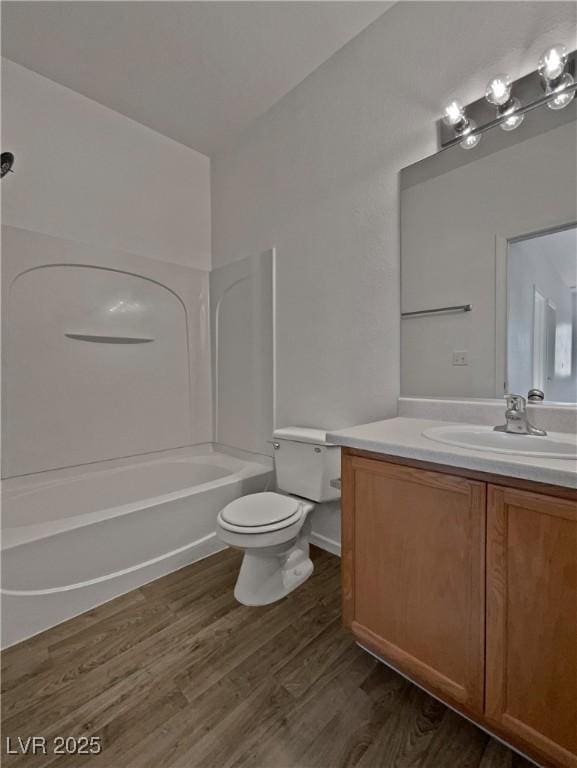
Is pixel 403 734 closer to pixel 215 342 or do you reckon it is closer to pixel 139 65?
pixel 215 342

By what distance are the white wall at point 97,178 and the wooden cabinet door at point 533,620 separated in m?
2.59

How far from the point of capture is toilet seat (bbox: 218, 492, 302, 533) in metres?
1.51

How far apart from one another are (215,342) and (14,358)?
1.30 metres

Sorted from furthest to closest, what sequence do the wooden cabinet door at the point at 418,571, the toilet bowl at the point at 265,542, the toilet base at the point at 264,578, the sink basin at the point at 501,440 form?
the toilet base at the point at 264,578, the toilet bowl at the point at 265,542, the sink basin at the point at 501,440, the wooden cabinet door at the point at 418,571

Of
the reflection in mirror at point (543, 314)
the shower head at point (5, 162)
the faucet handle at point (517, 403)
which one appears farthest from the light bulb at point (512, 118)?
the shower head at point (5, 162)

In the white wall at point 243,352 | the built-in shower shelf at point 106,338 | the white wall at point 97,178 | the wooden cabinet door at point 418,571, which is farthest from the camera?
the white wall at point 243,352

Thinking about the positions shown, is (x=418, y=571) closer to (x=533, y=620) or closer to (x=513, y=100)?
(x=533, y=620)

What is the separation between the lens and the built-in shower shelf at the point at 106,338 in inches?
86.0

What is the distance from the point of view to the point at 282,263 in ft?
7.35

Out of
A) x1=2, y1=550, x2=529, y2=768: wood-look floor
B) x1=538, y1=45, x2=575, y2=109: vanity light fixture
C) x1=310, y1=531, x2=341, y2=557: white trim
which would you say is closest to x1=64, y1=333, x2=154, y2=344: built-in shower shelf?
x1=2, y1=550, x2=529, y2=768: wood-look floor

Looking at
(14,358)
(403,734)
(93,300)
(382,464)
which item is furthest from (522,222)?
(14,358)

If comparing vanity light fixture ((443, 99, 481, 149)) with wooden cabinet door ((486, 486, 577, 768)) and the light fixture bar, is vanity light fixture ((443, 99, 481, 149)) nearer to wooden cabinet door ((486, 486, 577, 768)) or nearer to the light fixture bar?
the light fixture bar

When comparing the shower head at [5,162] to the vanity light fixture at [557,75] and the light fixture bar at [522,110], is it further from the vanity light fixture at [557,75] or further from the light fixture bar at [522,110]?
the vanity light fixture at [557,75]

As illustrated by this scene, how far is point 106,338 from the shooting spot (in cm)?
230
